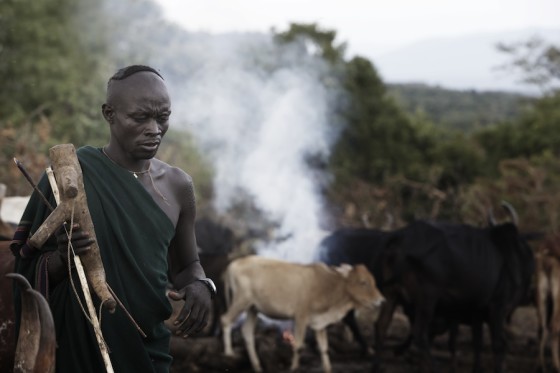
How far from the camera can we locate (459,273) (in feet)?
36.8

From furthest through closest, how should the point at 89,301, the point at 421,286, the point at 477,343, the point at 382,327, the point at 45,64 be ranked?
the point at 45,64
the point at 382,327
the point at 477,343
the point at 421,286
the point at 89,301

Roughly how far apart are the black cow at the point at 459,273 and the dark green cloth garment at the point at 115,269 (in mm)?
7833

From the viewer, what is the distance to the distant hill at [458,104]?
44812mm

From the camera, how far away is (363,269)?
11070mm

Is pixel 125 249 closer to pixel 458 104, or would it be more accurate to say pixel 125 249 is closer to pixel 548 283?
pixel 548 283

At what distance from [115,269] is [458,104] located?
156ft

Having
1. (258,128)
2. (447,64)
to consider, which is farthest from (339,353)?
(447,64)

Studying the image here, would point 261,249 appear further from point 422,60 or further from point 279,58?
point 422,60

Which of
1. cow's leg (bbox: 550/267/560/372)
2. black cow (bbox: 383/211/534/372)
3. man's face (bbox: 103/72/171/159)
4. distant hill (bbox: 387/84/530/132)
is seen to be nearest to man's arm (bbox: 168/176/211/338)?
man's face (bbox: 103/72/171/159)

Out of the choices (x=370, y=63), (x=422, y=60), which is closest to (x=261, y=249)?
(x=370, y=63)

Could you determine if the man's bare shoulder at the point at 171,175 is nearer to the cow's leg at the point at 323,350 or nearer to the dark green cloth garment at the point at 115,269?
the dark green cloth garment at the point at 115,269

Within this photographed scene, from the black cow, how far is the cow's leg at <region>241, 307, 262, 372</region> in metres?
1.68

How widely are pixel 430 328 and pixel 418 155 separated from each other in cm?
1685

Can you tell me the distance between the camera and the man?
11.1 ft
